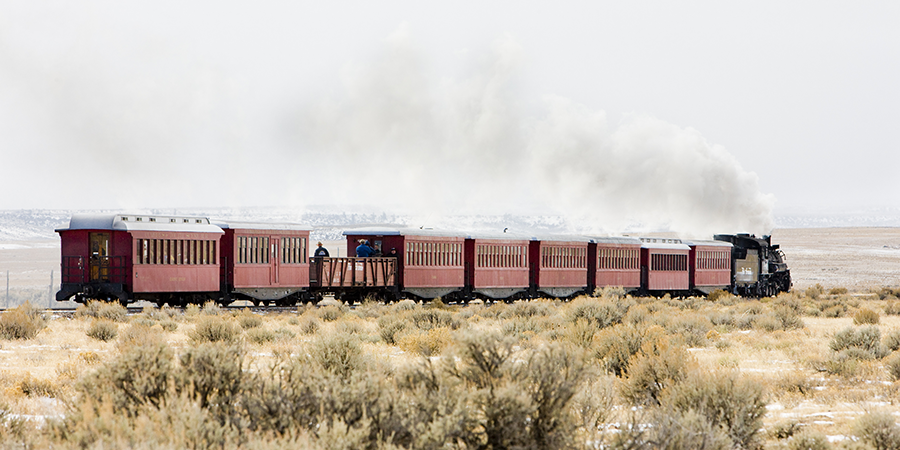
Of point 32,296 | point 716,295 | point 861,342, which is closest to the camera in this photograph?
point 861,342

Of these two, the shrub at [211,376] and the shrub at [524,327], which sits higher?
the shrub at [211,376]

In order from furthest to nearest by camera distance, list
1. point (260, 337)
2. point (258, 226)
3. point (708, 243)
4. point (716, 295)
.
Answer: point (708, 243) < point (716, 295) < point (258, 226) < point (260, 337)

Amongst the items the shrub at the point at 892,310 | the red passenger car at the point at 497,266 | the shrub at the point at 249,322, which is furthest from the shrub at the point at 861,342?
the red passenger car at the point at 497,266

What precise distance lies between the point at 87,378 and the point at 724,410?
5.62 metres

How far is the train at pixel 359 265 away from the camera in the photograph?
2227 cm

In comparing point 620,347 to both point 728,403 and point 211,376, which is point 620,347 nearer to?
point 728,403

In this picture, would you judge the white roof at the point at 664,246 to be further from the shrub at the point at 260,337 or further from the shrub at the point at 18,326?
the shrub at the point at 18,326

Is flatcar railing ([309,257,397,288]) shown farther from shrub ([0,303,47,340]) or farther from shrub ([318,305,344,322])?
shrub ([0,303,47,340])

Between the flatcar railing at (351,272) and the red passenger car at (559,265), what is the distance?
22.5ft

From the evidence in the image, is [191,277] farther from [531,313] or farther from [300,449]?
[300,449]

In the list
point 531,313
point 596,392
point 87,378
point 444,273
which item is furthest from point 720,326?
point 87,378

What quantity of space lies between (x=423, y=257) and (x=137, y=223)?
31.6 ft

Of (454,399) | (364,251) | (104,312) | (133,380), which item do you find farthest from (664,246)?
(133,380)

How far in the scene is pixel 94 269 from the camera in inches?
874
